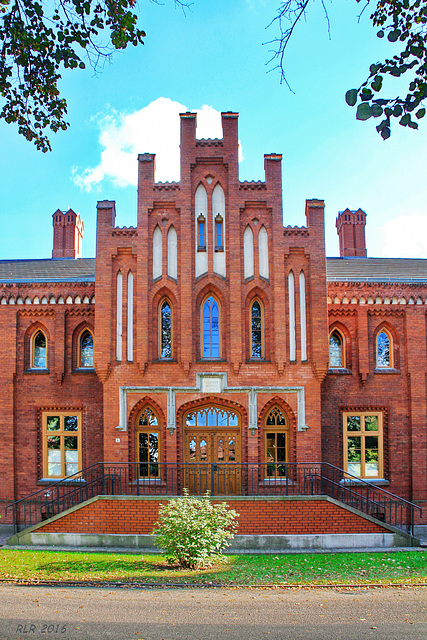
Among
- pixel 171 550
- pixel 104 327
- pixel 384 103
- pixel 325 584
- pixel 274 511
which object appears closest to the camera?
pixel 384 103

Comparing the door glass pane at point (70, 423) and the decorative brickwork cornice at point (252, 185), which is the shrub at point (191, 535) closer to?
A: the door glass pane at point (70, 423)

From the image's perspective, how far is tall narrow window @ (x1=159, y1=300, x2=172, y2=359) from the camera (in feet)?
55.9

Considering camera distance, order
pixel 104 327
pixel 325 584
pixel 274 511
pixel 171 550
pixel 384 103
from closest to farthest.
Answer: pixel 384 103
pixel 325 584
pixel 171 550
pixel 274 511
pixel 104 327

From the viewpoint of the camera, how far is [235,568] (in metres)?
12.3

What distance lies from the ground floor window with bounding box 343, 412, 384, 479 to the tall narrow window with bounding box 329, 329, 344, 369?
1583 mm

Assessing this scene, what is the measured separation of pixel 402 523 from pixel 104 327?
10.5m

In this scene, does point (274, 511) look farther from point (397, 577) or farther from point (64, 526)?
point (64, 526)

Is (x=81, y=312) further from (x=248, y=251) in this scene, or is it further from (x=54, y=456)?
(x=248, y=251)

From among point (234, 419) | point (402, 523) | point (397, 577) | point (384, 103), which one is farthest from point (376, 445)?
point (384, 103)

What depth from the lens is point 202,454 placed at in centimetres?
1669

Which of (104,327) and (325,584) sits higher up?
(104,327)

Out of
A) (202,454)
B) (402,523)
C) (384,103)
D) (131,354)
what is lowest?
(402,523)

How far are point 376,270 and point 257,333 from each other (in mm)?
6355

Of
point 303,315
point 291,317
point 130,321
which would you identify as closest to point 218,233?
point 291,317
